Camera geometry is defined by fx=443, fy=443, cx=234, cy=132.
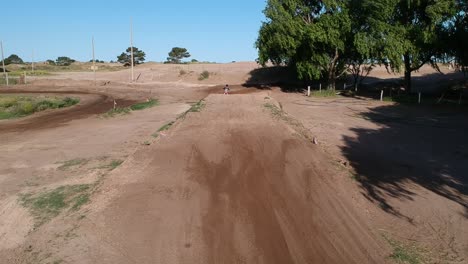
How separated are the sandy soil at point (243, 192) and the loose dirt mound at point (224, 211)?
37mm

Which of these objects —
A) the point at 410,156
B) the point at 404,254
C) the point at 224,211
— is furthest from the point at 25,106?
the point at 404,254

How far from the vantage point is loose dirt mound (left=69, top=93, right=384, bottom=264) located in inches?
328

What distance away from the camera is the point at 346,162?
15523 millimetres

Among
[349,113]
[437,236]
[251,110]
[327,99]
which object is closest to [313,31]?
[327,99]

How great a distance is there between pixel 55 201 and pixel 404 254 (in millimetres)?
8741

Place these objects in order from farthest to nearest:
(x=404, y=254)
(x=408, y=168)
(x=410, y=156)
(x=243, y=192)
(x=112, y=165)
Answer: (x=410, y=156) → (x=112, y=165) → (x=408, y=168) → (x=243, y=192) → (x=404, y=254)

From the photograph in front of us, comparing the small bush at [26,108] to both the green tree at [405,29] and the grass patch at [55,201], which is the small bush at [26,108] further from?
the green tree at [405,29]

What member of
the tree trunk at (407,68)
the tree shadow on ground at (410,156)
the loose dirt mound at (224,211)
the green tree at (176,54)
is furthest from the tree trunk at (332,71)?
the green tree at (176,54)

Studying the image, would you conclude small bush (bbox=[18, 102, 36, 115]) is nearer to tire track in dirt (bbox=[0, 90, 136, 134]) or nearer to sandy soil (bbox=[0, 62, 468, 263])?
tire track in dirt (bbox=[0, 90, 136, 134])

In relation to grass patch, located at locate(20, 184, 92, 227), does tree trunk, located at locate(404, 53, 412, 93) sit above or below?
above

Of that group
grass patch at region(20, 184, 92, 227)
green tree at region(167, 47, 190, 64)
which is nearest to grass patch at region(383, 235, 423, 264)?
grass patch at region(20, 184, 92, 227)

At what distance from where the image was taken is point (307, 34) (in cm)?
4159

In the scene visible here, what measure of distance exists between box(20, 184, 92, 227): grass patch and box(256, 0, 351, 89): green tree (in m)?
32.2

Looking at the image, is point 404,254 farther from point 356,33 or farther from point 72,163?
point 356,33
